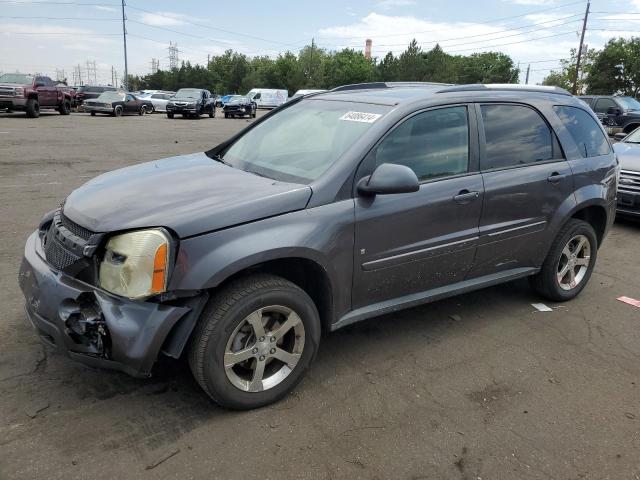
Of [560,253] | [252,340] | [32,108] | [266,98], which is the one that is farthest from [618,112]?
[266,98]

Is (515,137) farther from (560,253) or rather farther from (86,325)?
(86,325)

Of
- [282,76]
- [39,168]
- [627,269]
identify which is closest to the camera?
[627,269]

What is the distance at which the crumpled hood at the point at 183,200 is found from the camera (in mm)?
2625

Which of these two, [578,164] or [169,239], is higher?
[578,164]

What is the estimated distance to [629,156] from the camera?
7.39 m

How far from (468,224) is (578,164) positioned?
139 cm

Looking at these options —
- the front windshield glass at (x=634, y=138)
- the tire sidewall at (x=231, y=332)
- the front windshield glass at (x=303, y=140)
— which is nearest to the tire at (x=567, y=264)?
the front windshield glass at (x=303, y=140)

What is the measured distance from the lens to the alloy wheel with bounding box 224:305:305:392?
109 inches

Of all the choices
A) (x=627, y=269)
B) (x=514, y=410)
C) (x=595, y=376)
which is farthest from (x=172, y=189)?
(x=627, y=269)

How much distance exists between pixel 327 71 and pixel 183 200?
97.5m

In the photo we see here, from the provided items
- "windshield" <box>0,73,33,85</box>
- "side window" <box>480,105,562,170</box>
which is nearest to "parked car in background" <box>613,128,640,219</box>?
"side window" <box>480,105,562,170</box>

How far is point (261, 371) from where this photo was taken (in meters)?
2.85

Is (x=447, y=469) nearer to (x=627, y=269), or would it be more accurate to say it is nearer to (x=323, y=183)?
(x=323, y=183)

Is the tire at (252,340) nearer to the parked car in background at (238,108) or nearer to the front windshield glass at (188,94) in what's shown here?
the front windshield glass at (188,94)
